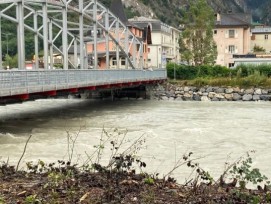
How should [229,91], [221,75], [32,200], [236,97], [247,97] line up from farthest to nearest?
[221,75], [229,91], [236,97], [247,97], [32,200]

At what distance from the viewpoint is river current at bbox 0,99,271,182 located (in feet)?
→ 45.0

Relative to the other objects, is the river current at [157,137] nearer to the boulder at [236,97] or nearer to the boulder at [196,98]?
the boulder at [236,97]

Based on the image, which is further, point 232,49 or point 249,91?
point 232,49

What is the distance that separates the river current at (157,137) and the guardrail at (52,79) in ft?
6.16

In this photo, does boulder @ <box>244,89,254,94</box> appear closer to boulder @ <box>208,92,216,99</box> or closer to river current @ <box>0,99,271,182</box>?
boulder @ <box>208,92,216,99</box>

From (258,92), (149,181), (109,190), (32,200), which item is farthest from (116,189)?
(258,92)

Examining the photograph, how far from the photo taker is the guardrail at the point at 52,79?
18648mm

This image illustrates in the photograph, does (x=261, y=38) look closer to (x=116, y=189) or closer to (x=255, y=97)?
(x=255, y=97)

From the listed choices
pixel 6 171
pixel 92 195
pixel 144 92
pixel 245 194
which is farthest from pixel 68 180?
pixel 144 92

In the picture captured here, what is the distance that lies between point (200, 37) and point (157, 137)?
131ft

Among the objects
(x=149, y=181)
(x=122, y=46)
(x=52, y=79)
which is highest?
(x=122, y=46)

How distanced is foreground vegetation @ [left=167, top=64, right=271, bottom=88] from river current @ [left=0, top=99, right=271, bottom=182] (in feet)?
57.3

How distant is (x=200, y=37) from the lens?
57.2m

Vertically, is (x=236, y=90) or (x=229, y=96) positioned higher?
(x=236, y=90)
